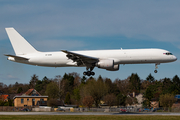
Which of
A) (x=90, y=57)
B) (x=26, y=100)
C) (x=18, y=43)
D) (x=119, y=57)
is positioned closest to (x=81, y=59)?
(x=90, y=57)

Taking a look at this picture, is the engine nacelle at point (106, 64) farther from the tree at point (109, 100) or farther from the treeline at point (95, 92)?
the tree at point (109, 100)

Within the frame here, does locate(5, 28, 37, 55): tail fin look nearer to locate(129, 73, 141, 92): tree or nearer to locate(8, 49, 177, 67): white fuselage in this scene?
locate(8, 49, 177, 67): white fuselage

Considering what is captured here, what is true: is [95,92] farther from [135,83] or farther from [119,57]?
[135,83]

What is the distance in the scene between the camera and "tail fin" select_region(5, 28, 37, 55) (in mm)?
48438

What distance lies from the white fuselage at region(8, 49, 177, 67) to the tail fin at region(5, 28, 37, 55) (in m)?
3.06

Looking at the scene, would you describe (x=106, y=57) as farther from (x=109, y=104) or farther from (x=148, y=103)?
(x=148, y=103)

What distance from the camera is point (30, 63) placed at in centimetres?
4653

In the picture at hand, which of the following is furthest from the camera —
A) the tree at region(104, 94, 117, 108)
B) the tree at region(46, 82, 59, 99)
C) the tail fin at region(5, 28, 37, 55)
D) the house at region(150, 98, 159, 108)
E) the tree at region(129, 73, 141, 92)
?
the tree at region(129, 73, 141, 92)

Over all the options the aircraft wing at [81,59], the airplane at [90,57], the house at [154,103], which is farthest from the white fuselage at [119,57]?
the house at [154,103]

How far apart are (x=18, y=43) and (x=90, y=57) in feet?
53.7

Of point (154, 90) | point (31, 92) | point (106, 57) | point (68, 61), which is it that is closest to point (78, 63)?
point (68, 61)

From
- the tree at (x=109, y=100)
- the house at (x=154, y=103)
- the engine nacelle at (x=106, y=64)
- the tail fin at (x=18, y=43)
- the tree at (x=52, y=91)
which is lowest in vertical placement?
the house at (x=154, y=103)

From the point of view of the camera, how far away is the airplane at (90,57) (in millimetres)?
42250

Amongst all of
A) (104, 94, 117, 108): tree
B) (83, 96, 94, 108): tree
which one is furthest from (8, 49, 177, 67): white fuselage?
(104, 94, 117, 108): tree
